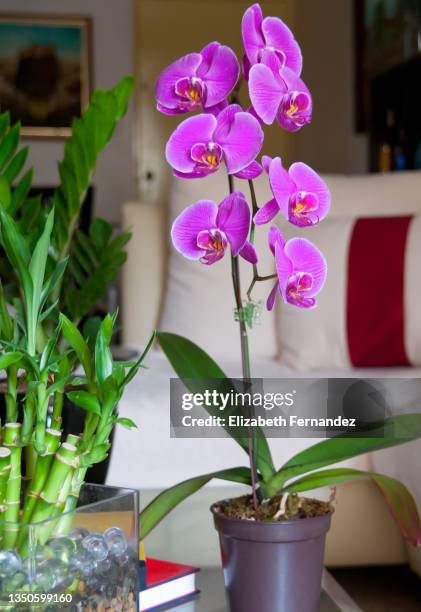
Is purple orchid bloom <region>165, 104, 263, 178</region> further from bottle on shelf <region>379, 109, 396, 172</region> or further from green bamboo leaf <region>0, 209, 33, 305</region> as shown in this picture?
bottle on shelf <region>379, 109, 396, 172</region>

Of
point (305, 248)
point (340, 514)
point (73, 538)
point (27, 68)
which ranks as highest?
point (27, 68)

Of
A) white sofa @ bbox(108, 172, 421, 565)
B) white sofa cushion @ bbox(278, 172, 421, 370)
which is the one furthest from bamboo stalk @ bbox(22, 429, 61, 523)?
white sofa cushion @ bbox(278, 172, 421, 370)

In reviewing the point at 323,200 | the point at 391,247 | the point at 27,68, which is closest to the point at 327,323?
the point at 391,247

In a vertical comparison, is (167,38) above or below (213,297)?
above

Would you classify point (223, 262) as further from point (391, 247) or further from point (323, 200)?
point (323, 200)

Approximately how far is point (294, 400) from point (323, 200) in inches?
8.6

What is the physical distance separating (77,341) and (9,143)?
69cm

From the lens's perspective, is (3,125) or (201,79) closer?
(201,79)

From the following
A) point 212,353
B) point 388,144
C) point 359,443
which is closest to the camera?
point 359,443

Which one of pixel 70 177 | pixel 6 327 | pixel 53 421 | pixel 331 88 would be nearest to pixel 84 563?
pixel 53 421

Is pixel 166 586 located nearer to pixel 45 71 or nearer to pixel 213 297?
pixel 213 297

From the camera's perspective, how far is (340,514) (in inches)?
65.8

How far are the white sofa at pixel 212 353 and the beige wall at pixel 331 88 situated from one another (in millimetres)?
2047

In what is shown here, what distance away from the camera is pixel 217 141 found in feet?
2.54
